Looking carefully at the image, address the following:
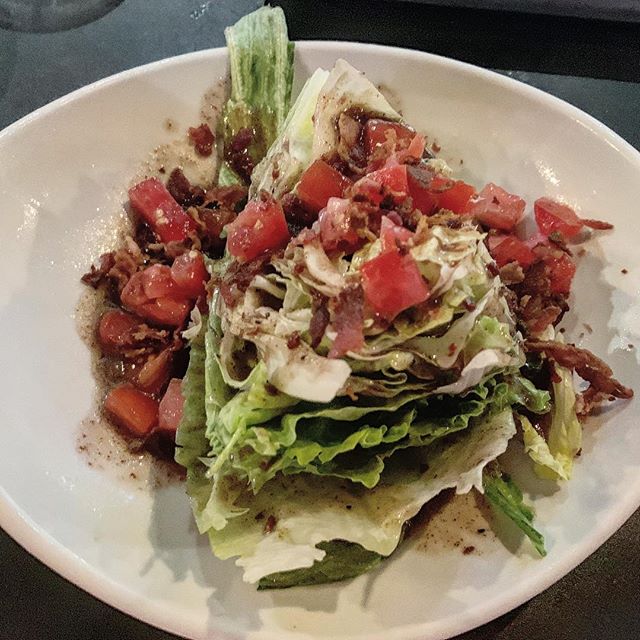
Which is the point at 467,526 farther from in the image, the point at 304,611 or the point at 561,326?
the point at 561,326

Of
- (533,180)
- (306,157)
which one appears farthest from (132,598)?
(533,180)

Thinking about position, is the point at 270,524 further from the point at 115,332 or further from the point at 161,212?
the point at 161,212

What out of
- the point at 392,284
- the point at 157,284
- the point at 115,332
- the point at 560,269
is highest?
the point at 392,284

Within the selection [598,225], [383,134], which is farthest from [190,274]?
[598,225]

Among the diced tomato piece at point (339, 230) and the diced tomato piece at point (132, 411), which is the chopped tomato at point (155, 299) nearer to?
the diced tomato piece at point (132, 411)

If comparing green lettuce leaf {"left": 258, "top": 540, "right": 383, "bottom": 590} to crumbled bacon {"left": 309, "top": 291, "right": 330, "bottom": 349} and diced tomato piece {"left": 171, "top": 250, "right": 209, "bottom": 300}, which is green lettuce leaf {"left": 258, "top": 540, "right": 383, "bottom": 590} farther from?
diced tomato piece {"left": 171, "top": 250, "right": 209, "bottom": 300}

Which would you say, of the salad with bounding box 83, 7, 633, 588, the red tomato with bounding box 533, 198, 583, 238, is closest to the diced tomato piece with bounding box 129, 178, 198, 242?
the salad with bounding box 83, 7, 633, 588
